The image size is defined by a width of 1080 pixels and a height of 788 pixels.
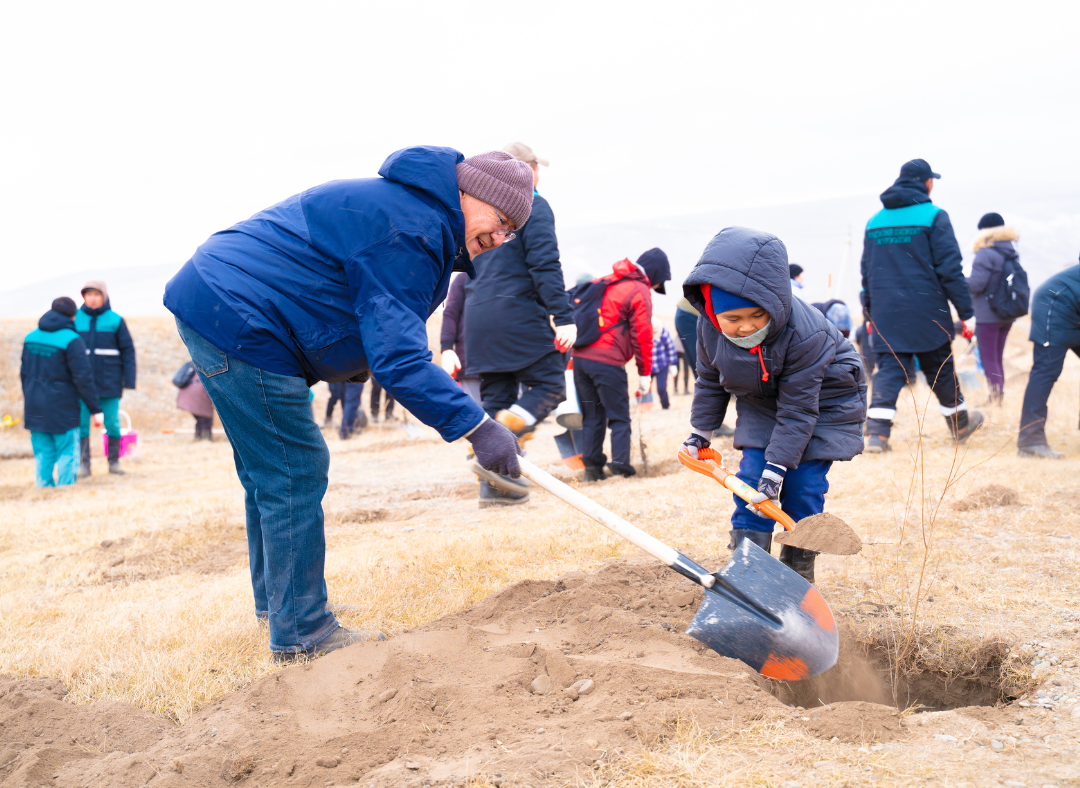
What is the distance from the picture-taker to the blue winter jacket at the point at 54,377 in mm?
7848

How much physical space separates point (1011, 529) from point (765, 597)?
2300mm

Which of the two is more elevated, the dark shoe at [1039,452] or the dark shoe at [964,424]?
the dark shoe at [964,424]

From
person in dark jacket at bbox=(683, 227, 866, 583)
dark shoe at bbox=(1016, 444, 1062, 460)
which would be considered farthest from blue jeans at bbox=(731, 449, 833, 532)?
dark shoe at bbox=(1016, 444, 1062, 460)

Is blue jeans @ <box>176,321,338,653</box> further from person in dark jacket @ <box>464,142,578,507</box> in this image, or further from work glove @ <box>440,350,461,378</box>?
work glove @ <box>440,350,461,378</box>

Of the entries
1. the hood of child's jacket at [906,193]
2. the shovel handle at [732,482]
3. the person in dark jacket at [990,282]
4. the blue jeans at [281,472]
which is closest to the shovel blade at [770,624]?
the shovel handle at [732,482]

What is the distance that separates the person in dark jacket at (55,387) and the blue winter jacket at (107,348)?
0.39 meters

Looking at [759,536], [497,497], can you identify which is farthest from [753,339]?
[497,497]

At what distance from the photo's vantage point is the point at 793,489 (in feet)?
11.4

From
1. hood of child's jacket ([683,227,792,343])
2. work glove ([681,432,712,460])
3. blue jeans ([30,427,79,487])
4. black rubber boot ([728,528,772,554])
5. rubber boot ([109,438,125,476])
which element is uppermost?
hood of child's jacket ([683,227,792,343])

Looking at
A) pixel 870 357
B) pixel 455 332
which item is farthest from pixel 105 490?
pixel 870 357

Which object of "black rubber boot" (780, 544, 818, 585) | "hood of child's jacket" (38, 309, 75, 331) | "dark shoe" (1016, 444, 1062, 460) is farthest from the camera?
"hood of child's jacket" (38, 309, 75, 331)

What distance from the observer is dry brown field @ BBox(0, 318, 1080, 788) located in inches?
81.2

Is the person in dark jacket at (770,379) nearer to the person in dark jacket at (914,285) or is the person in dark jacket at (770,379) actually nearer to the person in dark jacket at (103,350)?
the person in dark jacket at (914,285)

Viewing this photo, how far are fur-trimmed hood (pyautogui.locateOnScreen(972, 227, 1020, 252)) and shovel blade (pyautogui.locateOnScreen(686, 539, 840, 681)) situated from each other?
23.5 ft
